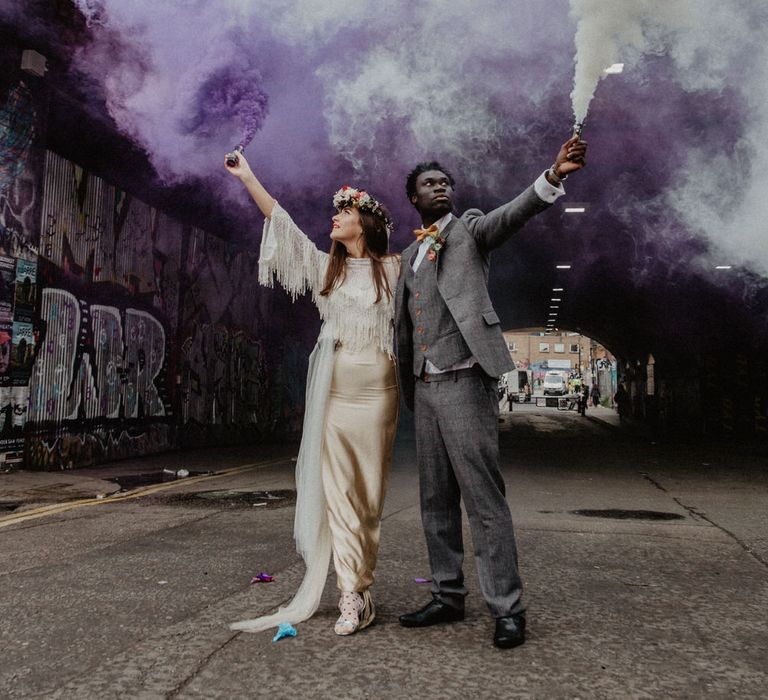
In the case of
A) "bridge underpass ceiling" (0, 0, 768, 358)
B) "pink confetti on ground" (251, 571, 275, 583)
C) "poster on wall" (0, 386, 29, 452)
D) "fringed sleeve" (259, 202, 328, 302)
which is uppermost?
"bridge underpass ceiling" (0, 0, 768, 358)

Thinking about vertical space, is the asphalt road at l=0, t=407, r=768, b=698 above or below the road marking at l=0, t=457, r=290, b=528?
above

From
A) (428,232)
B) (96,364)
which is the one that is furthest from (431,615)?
(96,364)

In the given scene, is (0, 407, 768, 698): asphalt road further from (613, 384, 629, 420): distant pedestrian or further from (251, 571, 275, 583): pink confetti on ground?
(613, 384, 629, 420): distant pedestrian

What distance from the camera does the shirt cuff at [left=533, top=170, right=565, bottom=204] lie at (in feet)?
8.50

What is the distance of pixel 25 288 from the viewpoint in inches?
352

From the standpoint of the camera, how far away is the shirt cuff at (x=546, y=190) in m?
2.59

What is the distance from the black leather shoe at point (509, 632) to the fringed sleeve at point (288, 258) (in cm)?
167

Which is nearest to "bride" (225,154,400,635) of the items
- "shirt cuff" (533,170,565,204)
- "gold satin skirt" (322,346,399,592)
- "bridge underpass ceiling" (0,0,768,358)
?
"gold satin skirt" (322,346,399,592)

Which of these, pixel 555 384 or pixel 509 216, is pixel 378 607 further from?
pixel 555 384

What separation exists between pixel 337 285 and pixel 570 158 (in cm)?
122

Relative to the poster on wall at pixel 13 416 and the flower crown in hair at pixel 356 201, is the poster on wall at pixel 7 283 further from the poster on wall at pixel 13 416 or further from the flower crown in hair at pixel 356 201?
the flower crown in hair at pixel 356 201

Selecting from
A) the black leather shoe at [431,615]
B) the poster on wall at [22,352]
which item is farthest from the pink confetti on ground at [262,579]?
the poster on wall at [22,352]

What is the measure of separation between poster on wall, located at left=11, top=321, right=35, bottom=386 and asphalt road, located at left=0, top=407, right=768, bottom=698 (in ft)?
7.08

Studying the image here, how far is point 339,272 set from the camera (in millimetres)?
3283
